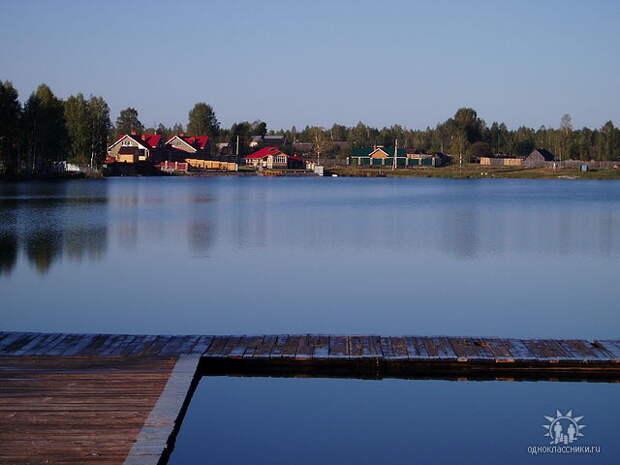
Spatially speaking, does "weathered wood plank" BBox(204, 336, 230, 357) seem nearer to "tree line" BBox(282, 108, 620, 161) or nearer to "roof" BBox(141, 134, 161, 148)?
"roof" BBox(141, 134, 161, 148)

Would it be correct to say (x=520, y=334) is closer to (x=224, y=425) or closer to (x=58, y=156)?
(x=224, y=425)

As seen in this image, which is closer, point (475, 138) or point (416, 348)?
point (416, 348)

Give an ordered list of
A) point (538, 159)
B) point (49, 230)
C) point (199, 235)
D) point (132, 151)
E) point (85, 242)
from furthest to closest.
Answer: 1. point (538, 159)
2. point (132, 151)
3. point (49, 230)
4. point (199, 235)
5. point (85, 242)

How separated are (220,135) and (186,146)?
101 ft

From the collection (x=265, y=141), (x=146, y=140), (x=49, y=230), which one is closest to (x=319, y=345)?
(x=49, y=230)

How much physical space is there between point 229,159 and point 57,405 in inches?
4228

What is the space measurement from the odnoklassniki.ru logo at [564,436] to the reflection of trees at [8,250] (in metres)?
14.2

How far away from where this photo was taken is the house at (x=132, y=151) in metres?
93.4

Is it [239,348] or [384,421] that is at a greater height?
[239,348]

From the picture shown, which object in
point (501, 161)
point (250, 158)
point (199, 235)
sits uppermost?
point (501, 161)

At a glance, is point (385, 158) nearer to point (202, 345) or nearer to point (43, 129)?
point (43, 129)

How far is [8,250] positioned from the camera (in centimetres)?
2209

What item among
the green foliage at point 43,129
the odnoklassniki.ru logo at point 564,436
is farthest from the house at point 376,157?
the odnoklassniki.ru logo at point 564,436

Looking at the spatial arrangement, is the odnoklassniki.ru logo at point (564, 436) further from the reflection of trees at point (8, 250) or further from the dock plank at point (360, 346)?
the reflection of trees at point (8, 250)
